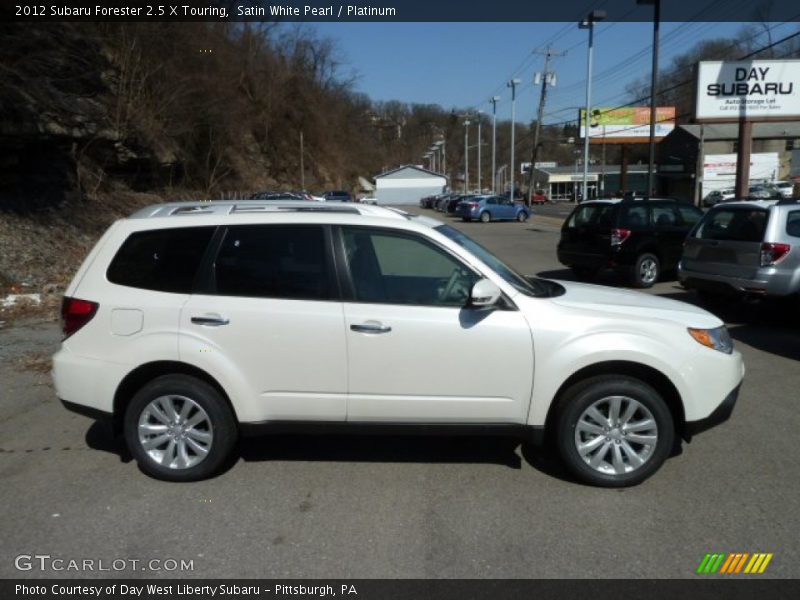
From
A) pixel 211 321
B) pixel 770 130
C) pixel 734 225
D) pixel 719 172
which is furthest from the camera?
pixel 719 172

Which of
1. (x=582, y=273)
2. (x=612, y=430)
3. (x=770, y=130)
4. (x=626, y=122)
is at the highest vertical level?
(x=626, y=122)

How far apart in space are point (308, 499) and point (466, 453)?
1.23 m

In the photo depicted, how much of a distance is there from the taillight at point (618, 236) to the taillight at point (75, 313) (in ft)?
34.1

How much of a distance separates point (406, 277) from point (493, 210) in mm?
38553

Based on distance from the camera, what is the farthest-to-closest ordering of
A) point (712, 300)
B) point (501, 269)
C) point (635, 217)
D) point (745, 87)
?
point (745, 87) → point (635, 217) → point (712, 300) → point (501, 269)

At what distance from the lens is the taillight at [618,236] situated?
12.7 m

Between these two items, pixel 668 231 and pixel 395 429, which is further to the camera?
pixel 668 231

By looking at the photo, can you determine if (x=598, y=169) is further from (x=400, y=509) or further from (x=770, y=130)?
(x=400, y=509)

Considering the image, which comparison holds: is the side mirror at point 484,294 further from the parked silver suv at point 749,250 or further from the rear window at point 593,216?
the rear window at point 593,216

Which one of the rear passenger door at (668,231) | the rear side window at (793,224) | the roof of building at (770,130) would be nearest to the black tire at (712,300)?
the rear side window at (793,224)

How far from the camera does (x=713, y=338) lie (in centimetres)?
420

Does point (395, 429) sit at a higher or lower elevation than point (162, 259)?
lower

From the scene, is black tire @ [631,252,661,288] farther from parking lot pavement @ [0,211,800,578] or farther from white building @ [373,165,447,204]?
white building @ [373,165,447,204]

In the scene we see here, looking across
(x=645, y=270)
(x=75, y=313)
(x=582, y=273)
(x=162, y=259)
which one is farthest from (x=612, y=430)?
(x=582, y=273)
